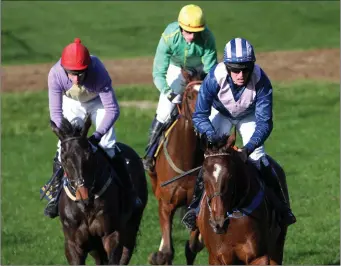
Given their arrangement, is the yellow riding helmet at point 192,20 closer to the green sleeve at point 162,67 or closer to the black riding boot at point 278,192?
the green sleeve at point 162,67

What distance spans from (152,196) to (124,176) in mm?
6203

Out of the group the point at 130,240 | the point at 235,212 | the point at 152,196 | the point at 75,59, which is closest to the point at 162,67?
the point at 130,240

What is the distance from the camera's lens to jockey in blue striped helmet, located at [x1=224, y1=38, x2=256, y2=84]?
10586mm

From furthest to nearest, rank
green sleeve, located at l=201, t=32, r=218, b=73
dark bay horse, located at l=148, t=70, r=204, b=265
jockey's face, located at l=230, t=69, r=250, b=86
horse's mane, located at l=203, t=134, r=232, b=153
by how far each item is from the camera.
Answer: green sleeve, located at l=201, t=32, r=218, b=73, dark bay horse, located at l=148, t=70, r=204, b=265, jockey's face, located at l=230, t=69, r=250, b=86, horse's mane, located at l=203, t=134, r=232, b=153

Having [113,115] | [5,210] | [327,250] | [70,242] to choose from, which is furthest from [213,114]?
[5,210]

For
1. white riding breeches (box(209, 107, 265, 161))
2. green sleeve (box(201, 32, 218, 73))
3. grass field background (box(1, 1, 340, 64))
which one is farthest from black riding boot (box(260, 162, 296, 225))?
grass field background (box(1, 1, 340, 64))

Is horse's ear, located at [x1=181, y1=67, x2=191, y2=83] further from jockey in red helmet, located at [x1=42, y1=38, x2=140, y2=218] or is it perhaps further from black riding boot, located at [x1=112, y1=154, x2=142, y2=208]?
black riding boot, located at [x1=112, y1=154, x2=142, y2=208]

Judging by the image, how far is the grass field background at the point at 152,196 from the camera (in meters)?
15.5

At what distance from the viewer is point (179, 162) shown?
13.7 meters

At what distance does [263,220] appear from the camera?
10.9m

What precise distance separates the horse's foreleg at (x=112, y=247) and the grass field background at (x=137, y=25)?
23112 mm

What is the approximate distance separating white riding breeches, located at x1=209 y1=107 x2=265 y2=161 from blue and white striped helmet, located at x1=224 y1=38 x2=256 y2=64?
45.6 inches

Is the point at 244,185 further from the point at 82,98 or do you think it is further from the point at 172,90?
the point at 172,90

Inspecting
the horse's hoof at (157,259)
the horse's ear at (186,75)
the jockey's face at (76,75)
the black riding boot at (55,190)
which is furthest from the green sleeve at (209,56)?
the black riding boot at (55,190)
